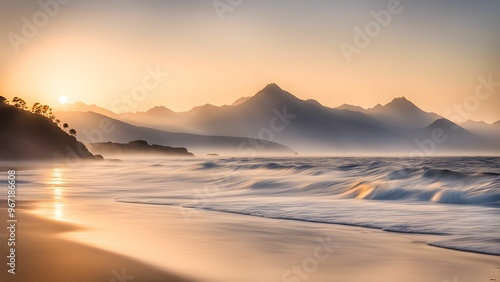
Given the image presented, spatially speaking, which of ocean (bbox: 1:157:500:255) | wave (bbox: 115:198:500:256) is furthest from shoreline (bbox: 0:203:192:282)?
wave (bbox: 115:198:500:256)

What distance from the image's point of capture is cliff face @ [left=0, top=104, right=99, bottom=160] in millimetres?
113812

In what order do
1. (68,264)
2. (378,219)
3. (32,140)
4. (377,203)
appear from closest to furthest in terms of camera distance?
(68,264) → (378,219) → (377,203) → (32,140)

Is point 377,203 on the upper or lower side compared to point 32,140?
lower

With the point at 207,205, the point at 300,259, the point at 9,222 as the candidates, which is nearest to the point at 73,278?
the point at 300,259

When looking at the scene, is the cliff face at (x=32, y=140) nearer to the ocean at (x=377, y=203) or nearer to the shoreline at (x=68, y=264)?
the ocean at (x=377, y=203)

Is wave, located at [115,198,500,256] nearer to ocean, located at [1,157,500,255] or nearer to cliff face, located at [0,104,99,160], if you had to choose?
ocean, located at [1,157,500,255]

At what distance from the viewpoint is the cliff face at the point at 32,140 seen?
114 meters

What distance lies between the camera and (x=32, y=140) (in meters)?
119

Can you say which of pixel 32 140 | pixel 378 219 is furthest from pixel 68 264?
pixel 32 140

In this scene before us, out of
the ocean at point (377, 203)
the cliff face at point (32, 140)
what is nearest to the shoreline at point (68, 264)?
the ocean at point (377, 203)

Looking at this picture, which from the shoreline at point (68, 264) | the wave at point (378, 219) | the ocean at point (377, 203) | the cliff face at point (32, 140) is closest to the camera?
the shoreline at point (68, 264)

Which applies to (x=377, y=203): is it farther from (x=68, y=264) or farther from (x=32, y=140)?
(x=32, y=140)

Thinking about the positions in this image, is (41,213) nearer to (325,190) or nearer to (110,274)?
(110,274)

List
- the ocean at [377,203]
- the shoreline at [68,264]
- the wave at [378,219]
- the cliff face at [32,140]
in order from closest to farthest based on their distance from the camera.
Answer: the shoreline at [68,264], the wave at [378,219], the ocean at [377,203], the cliff face at [32,140]
